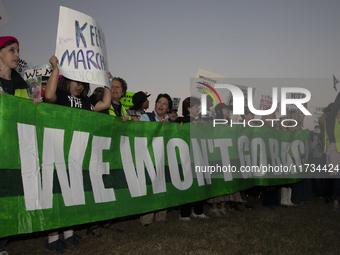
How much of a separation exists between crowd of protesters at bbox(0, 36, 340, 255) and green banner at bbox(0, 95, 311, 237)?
229 mm

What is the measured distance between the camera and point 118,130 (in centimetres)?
372

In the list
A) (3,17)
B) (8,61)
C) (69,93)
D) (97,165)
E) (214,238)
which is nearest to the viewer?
(8,61)

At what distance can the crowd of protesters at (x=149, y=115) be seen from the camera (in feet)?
10.1

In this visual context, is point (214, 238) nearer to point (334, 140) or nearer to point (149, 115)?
point (149, 115)

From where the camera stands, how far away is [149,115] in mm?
4781

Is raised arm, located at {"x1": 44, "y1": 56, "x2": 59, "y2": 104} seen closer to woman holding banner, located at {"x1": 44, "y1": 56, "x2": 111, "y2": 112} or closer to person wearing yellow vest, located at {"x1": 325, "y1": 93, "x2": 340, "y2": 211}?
woman holding banner, located at {"x1": 44, "y1": 56, "x2": 111, "y2": 112}

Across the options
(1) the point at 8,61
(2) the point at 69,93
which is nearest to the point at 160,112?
(2) the point at 69,93

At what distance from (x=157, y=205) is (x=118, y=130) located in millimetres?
1164

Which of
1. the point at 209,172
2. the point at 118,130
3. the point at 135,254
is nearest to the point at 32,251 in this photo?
the point at 135,254

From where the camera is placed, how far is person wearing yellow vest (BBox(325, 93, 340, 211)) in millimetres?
6641

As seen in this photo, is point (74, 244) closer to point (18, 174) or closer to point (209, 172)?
point (18, 174)

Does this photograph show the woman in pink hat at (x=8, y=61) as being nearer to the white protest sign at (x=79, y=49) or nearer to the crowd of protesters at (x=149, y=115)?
→ the crowd of protesters at (x=149, y=115)

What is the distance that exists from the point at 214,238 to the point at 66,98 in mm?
2594

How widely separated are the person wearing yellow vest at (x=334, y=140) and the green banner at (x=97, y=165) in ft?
8.12
